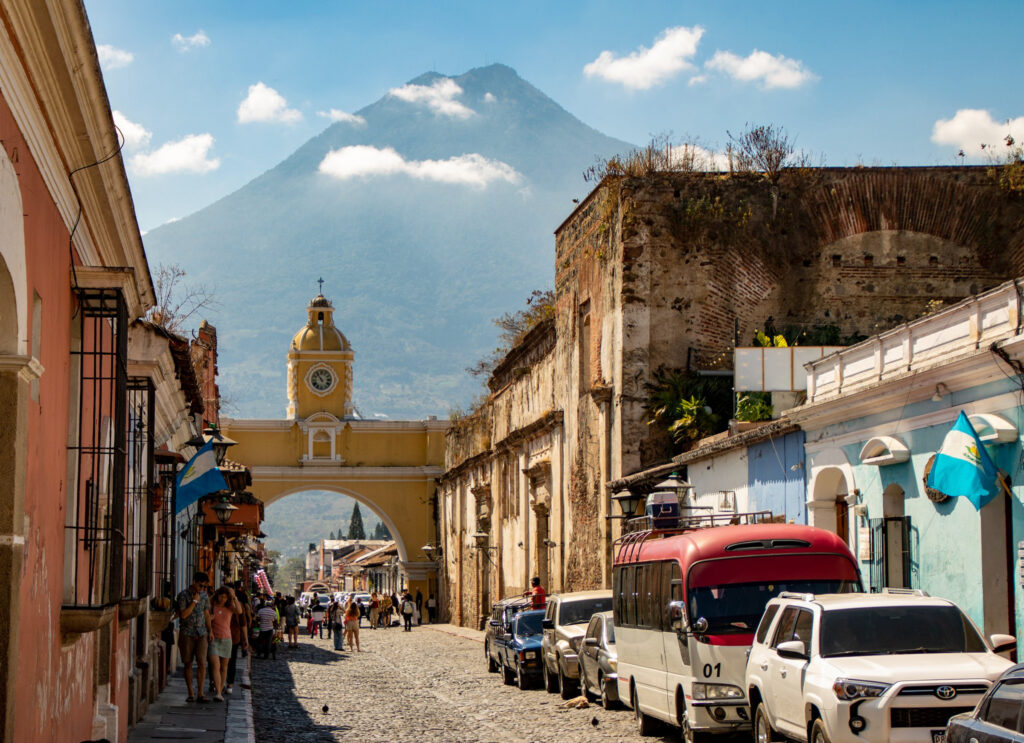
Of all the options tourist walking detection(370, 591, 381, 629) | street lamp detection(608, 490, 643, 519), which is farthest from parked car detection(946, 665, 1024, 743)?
tourist walking detection(370, 591, 381, 629)

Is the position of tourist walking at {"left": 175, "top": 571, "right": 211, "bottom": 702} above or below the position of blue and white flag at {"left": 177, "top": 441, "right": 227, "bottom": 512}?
below

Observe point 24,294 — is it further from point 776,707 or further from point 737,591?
point 737,591

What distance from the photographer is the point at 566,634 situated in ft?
67.6

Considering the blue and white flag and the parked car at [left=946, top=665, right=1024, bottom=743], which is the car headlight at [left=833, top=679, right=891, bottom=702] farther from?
the blue and white flag

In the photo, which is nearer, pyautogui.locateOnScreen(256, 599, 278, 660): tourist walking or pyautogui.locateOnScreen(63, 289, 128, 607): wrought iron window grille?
pyautogui.locateOnScreen(63, 289, 128, 607): wrought iron window grille

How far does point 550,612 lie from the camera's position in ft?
71.1

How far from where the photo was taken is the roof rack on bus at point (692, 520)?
17016mm

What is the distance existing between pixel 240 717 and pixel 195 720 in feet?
1.90

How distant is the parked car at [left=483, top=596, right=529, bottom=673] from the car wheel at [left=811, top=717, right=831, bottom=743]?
13.8 meters

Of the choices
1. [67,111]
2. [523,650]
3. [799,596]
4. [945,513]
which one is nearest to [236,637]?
[523,650]

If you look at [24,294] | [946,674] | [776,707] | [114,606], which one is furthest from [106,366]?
[946,674]

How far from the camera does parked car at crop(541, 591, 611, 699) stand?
66.1 ft

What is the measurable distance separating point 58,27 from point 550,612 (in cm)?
1490

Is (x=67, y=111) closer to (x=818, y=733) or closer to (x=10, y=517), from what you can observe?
(x=10, y=517)
